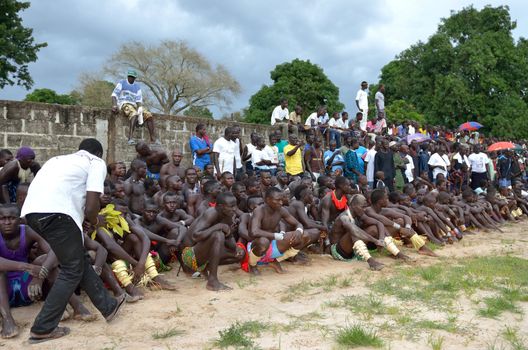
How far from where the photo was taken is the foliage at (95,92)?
94.9 feet

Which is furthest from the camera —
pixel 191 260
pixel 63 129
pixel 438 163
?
pixel 438 163

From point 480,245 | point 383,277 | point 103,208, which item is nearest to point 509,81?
point 480,245

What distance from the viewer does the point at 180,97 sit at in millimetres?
31000

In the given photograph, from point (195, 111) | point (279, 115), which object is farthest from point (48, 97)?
point (279, 115)

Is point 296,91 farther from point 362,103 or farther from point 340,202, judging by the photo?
point 340,202

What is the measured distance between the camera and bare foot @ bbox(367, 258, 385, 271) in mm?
5997

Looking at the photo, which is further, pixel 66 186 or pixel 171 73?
pixel 171 73

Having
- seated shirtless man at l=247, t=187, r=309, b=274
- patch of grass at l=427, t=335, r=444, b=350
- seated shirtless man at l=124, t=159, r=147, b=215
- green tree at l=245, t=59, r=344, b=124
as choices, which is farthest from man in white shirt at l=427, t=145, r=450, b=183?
green tree at l=245, t=59, r=344, b=124

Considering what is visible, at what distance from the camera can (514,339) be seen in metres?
3.62

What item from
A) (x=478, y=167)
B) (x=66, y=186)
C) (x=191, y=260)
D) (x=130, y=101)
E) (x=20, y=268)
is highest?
(x=130, y=101)

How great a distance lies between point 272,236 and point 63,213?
8.74ft

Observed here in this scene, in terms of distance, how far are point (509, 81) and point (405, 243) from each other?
2410cm

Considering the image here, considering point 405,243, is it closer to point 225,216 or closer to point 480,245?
point 480,245

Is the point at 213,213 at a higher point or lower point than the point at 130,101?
lower
